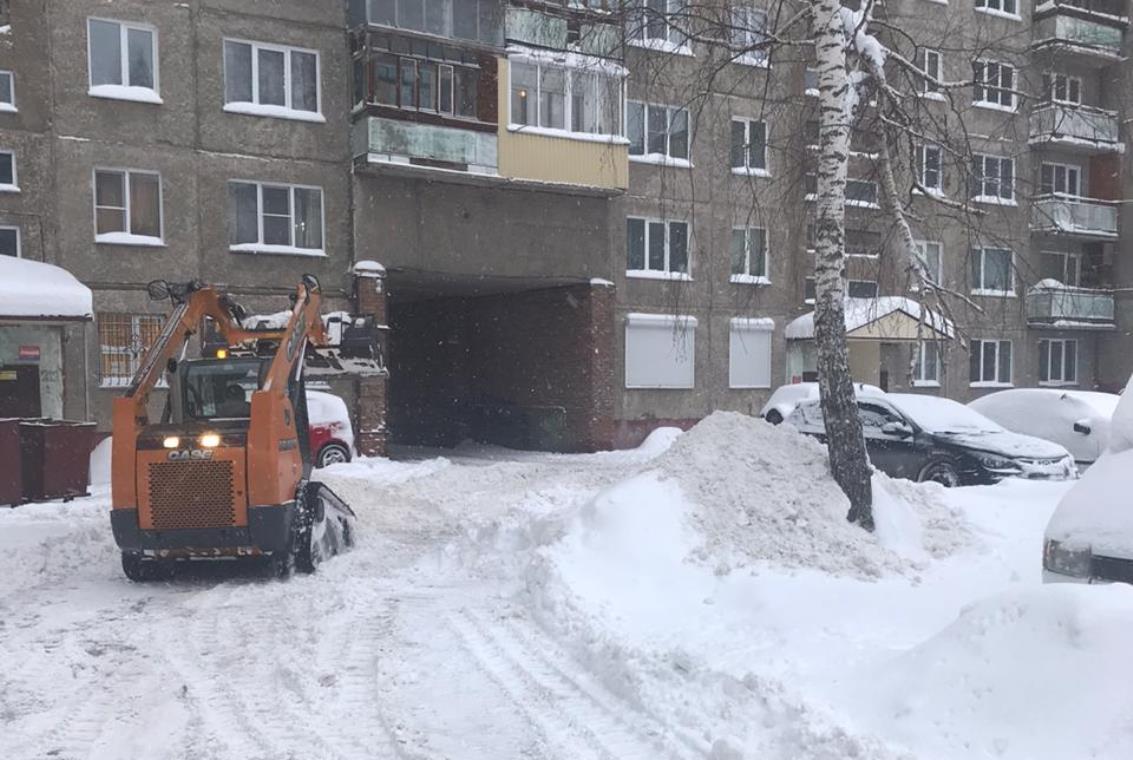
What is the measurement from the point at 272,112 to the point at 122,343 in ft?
18.0

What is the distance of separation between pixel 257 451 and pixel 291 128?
1275 cm

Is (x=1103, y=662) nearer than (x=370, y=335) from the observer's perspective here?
Yes

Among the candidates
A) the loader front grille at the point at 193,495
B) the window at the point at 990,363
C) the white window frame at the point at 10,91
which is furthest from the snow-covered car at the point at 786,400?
the white window frame at the point at 10,91

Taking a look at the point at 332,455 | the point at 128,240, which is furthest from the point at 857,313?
the point at 128,240

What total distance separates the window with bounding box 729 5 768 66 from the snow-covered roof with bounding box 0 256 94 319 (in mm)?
12094

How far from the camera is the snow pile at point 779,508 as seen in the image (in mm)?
7766

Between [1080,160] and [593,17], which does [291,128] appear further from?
[1080,160]

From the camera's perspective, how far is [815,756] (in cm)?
412

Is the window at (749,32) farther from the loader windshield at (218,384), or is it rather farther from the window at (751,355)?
the window at (751,355)

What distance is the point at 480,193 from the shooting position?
20359 mm

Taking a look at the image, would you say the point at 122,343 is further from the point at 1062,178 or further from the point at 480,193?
the point at 1062,178

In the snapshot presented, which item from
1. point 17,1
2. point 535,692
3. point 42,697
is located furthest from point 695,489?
point 17,1

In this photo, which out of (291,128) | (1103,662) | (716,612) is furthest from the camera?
(291,128)

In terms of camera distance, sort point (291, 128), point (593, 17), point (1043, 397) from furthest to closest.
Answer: point (291, 128) < point (1043, 397) < point (593, 17)
